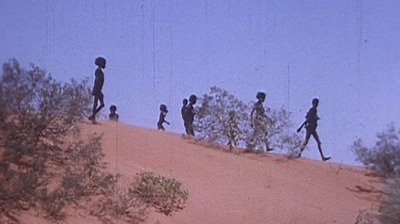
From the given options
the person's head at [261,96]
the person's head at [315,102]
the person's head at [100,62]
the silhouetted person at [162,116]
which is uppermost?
the person's head at [100,62]

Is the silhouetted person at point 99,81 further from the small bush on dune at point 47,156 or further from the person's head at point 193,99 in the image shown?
the person's head at point 193,99

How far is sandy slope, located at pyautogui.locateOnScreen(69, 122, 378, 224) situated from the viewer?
13641mm

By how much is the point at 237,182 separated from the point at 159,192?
15.6ft

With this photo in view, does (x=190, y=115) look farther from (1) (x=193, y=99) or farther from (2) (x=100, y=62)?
(2) (x=100, y=62)

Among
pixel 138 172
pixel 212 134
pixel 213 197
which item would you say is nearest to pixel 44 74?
pixel 138 172

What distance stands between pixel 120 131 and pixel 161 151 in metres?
1.50

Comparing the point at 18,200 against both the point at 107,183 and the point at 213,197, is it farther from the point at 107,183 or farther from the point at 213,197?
the point at 213,197

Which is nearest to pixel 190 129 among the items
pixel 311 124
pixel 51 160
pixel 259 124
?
pixel 259 124

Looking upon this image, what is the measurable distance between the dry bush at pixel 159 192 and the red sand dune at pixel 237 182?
22 centimetres

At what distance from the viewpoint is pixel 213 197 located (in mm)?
14359

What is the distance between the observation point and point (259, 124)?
22.4 m

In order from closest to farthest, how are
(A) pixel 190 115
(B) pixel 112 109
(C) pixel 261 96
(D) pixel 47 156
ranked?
(D) pixel 47 156, (C) pixel 261 96, (A) pixel 190 115, (B) pixel 112 109

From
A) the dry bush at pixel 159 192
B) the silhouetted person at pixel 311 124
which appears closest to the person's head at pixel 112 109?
the silhouetted person at pixel 311 124

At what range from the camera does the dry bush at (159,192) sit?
487 inches
